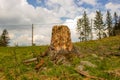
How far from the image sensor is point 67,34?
19297mm

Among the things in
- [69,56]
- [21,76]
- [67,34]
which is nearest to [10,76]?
[21,76]

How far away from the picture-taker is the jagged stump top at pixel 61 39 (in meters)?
18.6

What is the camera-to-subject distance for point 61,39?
1906cm

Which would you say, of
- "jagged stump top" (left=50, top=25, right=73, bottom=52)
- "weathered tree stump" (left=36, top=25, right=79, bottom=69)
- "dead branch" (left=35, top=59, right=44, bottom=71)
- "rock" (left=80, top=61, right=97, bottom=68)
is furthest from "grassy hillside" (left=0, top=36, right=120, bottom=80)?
A: "jagged stump top" (left=50, top=25, right=73, bottom=52)

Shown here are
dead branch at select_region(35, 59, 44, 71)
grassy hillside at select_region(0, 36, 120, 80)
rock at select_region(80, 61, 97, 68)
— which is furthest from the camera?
dead branch at select_region(35, 59, 44, 71)

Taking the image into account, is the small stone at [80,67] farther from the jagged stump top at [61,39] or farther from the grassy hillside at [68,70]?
the jagged stump top at [61,39]

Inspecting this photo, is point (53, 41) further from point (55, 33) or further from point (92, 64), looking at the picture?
point (92, 64)

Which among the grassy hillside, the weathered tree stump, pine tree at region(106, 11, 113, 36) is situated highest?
pine tree at region(106, 11, 113, 36)

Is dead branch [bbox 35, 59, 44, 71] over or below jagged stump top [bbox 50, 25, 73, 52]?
below

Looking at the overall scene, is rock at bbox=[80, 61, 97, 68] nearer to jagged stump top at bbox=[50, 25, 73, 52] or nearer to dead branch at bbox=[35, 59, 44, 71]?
jagged stump top at bbox=[50, 25, 73, 52]

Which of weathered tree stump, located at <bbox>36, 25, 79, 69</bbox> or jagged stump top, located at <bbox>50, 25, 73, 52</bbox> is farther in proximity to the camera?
jagged stump top, located at <bbox>50, 25, 73, 52</bbox>

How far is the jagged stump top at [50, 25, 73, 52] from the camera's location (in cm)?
1864

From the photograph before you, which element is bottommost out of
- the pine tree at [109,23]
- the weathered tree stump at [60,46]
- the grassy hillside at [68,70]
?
the grassy hillside at [68,70]

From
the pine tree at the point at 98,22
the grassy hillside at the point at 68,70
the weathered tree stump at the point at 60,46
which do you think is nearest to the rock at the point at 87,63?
the grassy hillside at the point at 68,70
